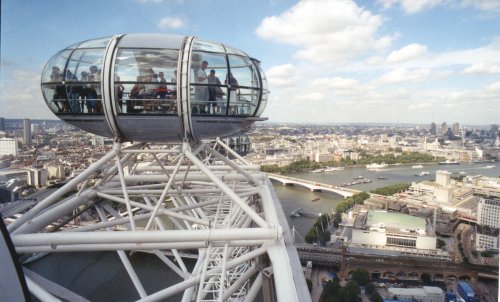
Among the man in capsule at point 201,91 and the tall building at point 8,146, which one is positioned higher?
the man in capsule at point 201,91

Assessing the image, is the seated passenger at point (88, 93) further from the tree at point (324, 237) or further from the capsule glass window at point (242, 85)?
the tree at point (324, 237)

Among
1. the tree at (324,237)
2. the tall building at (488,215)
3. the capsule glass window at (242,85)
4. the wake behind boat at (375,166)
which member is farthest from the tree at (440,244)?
the wake behind boat at (375,166)

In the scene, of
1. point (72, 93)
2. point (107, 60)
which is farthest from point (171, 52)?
point (72, 93)

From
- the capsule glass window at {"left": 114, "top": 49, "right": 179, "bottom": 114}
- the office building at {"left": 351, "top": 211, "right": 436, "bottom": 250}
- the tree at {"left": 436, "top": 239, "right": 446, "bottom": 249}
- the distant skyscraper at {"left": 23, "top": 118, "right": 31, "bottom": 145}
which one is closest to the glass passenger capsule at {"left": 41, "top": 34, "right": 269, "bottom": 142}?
the capsule glass window at {"left": 114, "top": 49, "right": 179, "bottom": 114}

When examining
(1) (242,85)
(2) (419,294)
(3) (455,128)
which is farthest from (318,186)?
(3) (455,128)

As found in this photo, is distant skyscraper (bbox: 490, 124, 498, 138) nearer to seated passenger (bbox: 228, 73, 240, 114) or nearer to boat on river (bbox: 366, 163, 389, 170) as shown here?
boat on river (bbox: 366, 163, 389, 170)

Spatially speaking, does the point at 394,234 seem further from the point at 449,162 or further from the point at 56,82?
the point at 449,162
